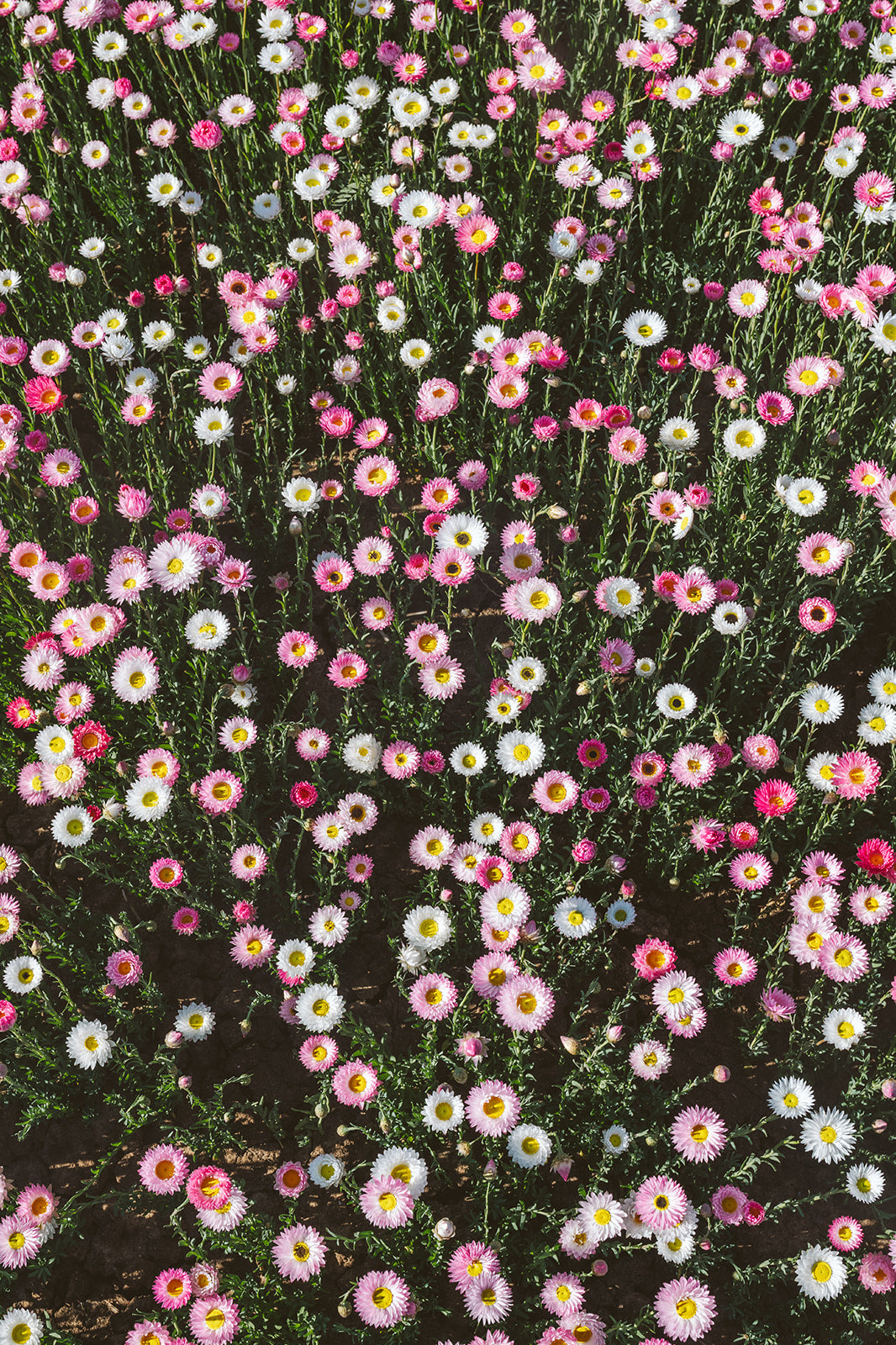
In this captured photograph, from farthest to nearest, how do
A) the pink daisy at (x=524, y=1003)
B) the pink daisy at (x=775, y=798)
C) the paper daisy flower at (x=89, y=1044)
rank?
1. the pink daisy at (x=775, y=798)
2. the paper daisy flower at (x=89, y=1044)
3. the pink daisy at (x=524, y=1003)

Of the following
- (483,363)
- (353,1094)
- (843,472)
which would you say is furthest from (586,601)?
(353,1094)

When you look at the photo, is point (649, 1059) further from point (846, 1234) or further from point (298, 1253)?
point (298, 1253)

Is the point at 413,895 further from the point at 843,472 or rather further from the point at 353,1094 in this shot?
the point at 843,472

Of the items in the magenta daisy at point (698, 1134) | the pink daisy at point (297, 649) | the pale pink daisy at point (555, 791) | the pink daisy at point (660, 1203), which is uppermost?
the pink daisy at point (297, 649)

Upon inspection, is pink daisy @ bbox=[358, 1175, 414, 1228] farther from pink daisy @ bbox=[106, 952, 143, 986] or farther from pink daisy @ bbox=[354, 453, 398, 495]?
pink daisy @ bbox=[354, 453, 398, 495]

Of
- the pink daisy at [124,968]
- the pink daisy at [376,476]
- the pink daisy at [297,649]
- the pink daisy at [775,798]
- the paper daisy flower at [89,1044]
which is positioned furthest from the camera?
the pink daisy at [376,476]

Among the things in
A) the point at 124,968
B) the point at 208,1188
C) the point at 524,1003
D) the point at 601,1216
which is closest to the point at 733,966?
the point at 524,1003

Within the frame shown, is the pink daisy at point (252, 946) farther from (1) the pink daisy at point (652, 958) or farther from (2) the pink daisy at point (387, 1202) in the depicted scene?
(1) the pink daisy at point (652, 958)

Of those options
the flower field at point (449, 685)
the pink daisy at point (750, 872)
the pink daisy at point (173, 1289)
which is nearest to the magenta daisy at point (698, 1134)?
the flower field at point (449, 685)

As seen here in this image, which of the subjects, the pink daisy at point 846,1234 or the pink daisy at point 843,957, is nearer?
the pink daisy at point 846,1234
